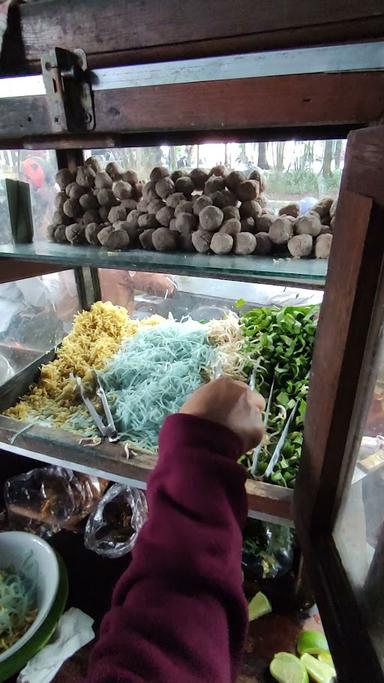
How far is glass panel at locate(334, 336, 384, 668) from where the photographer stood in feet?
1.48

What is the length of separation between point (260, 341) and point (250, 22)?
0.81 meters

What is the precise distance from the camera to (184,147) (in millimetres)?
1042

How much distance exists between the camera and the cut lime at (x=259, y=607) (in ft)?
3.65

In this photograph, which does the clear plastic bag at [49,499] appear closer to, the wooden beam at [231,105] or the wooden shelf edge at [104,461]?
the wooden shelf edge at [104,461]

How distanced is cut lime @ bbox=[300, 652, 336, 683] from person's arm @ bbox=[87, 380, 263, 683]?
644 mm

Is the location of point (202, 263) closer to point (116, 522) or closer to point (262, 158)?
point (262, 158)

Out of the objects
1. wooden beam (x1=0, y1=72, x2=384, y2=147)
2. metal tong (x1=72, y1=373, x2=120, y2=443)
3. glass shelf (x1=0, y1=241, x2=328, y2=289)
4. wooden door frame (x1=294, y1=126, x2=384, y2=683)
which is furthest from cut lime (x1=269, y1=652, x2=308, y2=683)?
wooden beam (x1=0, y1=72, x2=384, y2=147)

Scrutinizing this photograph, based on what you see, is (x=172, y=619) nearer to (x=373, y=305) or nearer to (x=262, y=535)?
(x=373, y=305)

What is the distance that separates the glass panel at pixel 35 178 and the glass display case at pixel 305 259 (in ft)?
0.46

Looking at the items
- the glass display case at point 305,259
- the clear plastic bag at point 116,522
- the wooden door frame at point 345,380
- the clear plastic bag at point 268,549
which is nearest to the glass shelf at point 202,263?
the glass display case at point 305,259

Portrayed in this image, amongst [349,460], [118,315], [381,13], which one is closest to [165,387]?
[118,315]

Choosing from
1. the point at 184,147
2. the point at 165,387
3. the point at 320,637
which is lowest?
the point at 320,637

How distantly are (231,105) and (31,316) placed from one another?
3.44 ft

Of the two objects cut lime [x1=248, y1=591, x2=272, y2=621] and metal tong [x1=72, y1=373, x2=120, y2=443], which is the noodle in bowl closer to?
metal tong [x1=72, y1=373, x2=120, y2=443]
